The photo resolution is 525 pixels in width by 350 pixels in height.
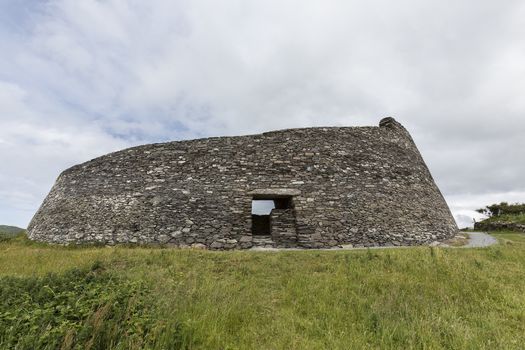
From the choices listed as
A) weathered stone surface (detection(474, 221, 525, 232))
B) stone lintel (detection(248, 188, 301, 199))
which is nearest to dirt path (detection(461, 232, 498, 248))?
weathered stone surface (detection(474, 221, 525, 232))

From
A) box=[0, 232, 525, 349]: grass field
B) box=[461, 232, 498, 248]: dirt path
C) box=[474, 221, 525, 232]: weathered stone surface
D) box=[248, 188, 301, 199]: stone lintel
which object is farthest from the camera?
box=[474, 221, 525, 232]: weathered stone surface

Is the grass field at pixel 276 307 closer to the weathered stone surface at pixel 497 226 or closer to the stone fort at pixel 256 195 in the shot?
the stone fort at pixel 256 195

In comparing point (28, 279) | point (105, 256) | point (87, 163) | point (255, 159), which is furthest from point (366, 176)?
point (87, 163)

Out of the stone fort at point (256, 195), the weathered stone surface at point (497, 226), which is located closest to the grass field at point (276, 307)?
the stone fort at point (256, 195)

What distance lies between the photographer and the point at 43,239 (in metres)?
15.1

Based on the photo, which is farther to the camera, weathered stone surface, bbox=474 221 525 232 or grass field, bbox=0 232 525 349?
weathered stone surface, bbox=474 221 525 232

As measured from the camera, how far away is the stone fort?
12.8 m

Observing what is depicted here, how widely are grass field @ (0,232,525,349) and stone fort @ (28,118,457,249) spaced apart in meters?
4.83

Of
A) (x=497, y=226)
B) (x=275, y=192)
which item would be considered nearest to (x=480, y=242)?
(x=275, y=192)

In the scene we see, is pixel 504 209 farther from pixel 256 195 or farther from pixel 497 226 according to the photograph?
pixel 256 195

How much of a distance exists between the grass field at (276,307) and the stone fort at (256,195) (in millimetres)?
4832

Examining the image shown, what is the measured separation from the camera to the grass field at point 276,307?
147 inches

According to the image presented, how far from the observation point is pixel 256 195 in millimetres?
13727

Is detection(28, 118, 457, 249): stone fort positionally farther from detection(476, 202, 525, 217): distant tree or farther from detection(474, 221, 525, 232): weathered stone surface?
detection(476, 202, 525, 217): distant tree
